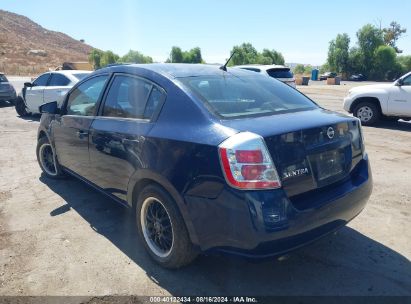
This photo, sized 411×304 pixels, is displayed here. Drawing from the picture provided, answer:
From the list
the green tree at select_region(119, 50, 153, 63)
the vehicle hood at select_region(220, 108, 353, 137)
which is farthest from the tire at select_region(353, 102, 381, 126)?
the green tree at select_region(119, 50, 153, 63)

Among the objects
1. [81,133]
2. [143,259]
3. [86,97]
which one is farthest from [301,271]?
[86,97]

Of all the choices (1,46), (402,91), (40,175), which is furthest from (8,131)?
(1,46)

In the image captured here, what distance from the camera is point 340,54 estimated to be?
70.3m

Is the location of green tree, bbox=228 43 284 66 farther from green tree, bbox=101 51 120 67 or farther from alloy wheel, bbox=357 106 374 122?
alloy wheel, bbox=357 106 374 122

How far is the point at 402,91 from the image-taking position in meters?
9.65

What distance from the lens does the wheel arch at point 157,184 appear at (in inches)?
107

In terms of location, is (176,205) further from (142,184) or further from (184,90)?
(184,90)

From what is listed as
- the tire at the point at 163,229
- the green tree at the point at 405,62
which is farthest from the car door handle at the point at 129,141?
the green tree at the point at 405,62

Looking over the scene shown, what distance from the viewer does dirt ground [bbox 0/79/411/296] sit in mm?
A: 2885

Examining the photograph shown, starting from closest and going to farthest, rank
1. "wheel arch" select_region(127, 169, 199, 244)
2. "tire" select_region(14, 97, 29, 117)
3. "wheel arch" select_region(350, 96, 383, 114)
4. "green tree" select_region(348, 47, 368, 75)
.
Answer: "wheel arch" select_region(127, 169, 199, 244)
"wheel arch" select_region(350, 96, 383, 114)
"tire" select_region(14, 97, 29, 117)
"green tree" select_region(348, 47, 368, 75)

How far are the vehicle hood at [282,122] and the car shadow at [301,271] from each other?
2.95ft

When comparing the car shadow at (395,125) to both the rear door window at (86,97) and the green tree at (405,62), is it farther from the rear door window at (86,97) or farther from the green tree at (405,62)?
the green tree at (405,62)

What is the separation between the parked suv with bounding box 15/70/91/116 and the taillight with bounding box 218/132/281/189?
897cm

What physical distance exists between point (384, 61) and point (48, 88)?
223 feet
